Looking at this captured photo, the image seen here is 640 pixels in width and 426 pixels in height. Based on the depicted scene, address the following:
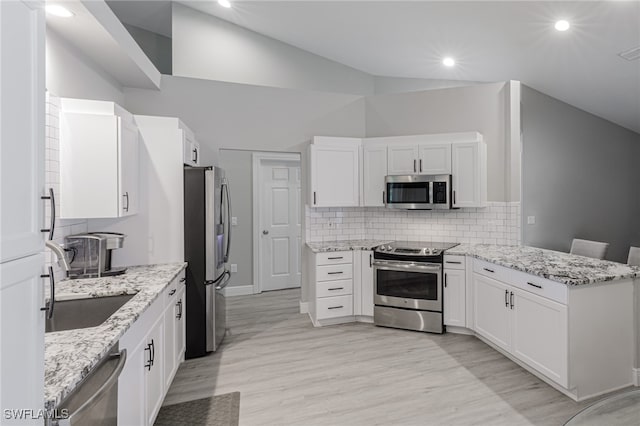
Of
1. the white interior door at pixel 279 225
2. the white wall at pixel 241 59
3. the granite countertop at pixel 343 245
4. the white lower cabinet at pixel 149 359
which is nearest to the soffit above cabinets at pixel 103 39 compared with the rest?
the white wall at pixel 241 59

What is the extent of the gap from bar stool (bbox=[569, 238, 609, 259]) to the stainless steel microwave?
52.8 inches

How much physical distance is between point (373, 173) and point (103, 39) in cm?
296

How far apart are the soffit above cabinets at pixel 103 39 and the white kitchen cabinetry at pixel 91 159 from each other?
51cm

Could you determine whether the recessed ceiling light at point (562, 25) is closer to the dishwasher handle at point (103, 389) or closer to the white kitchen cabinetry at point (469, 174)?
the white kitchen cabinetry at point (469, 174)

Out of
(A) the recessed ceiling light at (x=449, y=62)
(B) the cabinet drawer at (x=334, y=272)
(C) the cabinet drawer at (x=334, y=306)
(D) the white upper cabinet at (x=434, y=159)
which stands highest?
(A) the recessed ceiling light at (x=449, y=62)

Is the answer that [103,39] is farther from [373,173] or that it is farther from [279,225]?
[279,225]

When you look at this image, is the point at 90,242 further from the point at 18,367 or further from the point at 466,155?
the point at 466,155

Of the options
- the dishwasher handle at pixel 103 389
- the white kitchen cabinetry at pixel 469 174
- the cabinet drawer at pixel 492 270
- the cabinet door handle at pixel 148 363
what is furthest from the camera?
the white kitchen cabinetry at pixel 469 174

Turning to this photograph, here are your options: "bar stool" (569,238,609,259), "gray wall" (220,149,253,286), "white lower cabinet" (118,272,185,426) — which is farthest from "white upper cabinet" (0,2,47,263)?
"gray wall" (220,149,253,286)

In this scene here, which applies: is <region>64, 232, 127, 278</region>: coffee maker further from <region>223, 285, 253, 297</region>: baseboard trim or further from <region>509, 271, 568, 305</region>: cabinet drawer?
<region>509, 271, 568, 305</region>: cabinet drawer

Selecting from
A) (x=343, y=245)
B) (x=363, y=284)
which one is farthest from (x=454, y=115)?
(x=363, y=284)

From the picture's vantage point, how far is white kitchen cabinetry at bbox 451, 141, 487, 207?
12.7ft

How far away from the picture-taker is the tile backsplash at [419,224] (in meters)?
4.02

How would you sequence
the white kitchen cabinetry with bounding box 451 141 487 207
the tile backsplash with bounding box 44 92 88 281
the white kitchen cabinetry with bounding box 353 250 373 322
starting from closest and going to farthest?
the tile backsplash with bounding box 44 92 88 281 < the white kitchen cabinetry with bounding box 451 141 487 207 < the white kitchen cabinetry with bounding box 353 250 373 322
